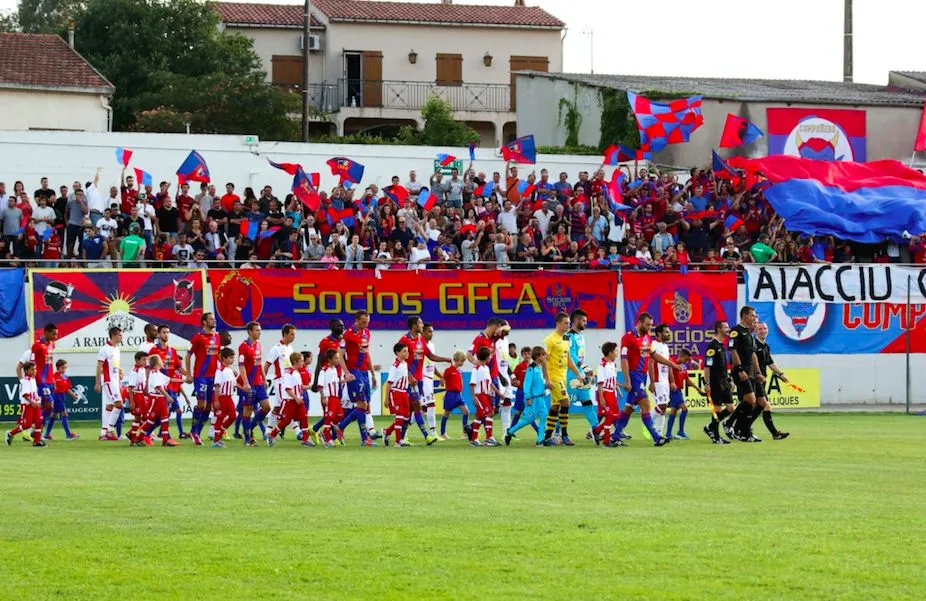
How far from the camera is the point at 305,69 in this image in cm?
4750

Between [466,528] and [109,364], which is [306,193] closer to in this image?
[109,364]

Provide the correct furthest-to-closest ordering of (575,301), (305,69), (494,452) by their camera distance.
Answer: (305,69) → (575,301) → (494,452)

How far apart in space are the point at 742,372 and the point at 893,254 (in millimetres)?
18981

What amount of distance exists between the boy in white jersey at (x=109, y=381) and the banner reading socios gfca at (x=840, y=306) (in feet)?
55.9

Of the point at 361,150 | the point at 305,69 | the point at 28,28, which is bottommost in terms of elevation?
the point at 361,150

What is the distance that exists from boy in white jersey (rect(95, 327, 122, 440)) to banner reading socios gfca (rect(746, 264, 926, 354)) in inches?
671

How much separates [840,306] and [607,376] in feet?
53.6

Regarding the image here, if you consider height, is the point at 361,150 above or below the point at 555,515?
above

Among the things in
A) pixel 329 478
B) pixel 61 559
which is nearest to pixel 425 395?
pixel 329 478

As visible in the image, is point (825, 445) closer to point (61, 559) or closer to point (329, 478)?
point (329, 478)

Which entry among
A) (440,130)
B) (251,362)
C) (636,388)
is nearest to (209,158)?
(251,362)

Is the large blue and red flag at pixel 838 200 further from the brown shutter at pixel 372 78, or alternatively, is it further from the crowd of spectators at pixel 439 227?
the brown shutter at pixel 372 78

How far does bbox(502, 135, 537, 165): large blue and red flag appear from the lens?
3844cm

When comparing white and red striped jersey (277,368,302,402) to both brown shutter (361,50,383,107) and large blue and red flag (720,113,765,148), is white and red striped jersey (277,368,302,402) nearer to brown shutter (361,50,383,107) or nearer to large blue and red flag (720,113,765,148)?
large blue and red flag (720,113,765,148)
